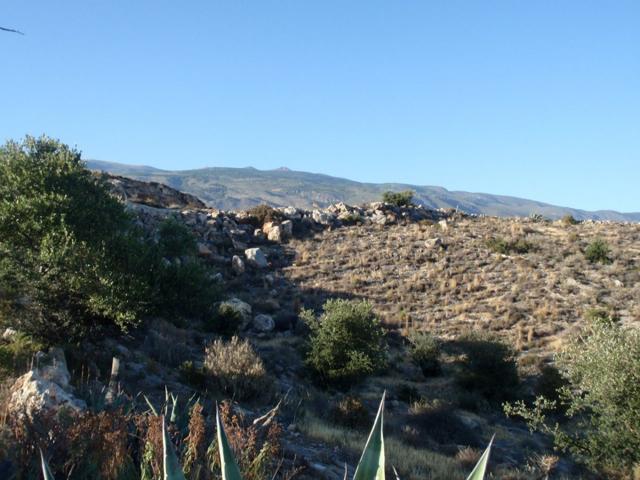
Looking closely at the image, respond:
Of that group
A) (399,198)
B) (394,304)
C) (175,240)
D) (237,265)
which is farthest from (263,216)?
(175,240)

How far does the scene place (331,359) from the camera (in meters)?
16.7

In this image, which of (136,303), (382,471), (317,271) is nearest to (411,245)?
(317,271)

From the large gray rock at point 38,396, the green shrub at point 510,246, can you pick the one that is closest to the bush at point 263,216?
the green shrub at point 510,246

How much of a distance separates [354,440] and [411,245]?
26221mm

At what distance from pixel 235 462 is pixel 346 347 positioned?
14050mm

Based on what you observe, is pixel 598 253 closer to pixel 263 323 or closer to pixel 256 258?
pixel 256 258

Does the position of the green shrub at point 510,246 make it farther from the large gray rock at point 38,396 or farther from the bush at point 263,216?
the large gray rock at point 38,396

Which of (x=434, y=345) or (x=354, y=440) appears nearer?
(x=354, y=440)

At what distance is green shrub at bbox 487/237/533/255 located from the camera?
33719 mm

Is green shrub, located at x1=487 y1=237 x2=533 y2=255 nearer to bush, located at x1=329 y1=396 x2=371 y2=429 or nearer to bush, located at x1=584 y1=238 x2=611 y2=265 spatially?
bush, located at x1=584 y1=238 x2=611 y2=265

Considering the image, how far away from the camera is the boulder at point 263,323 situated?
73.0 feet

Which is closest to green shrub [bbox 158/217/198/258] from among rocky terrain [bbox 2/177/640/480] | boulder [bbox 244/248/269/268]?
rocky terrain [bbox 2/177/640/480]

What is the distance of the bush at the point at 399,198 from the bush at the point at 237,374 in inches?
1378

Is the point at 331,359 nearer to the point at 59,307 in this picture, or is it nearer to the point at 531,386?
the point at 531,386
